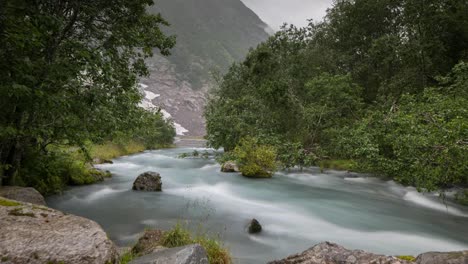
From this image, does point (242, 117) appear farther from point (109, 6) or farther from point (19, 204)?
point (19, 204)

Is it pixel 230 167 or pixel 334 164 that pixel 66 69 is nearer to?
pixel 230 167

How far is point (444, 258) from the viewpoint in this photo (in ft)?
16.4

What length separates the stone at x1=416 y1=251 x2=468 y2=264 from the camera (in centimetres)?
486

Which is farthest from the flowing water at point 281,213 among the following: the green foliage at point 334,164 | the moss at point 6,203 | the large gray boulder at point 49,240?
the green foliage at point 334,164

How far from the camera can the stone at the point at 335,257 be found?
462cm

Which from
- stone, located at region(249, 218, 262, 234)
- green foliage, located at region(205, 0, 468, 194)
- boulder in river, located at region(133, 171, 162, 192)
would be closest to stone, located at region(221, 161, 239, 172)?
green foliage, located at region(205, 0, 468, 194)

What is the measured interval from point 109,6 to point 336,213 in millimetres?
10825

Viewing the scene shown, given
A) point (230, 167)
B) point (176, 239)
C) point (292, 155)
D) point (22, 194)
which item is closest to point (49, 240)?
point (176, 239)

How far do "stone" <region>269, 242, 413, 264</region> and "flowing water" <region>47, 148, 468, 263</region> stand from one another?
2.26m

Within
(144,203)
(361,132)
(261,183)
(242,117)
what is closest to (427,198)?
(361,132)

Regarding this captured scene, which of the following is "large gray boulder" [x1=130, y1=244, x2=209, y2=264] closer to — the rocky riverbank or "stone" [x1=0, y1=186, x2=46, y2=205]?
the rocky riverbank

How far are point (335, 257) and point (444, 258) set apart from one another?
1.89m

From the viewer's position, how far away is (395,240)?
8.61 m

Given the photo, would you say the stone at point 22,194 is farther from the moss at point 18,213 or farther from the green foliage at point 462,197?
the green foliage at point 462,197
